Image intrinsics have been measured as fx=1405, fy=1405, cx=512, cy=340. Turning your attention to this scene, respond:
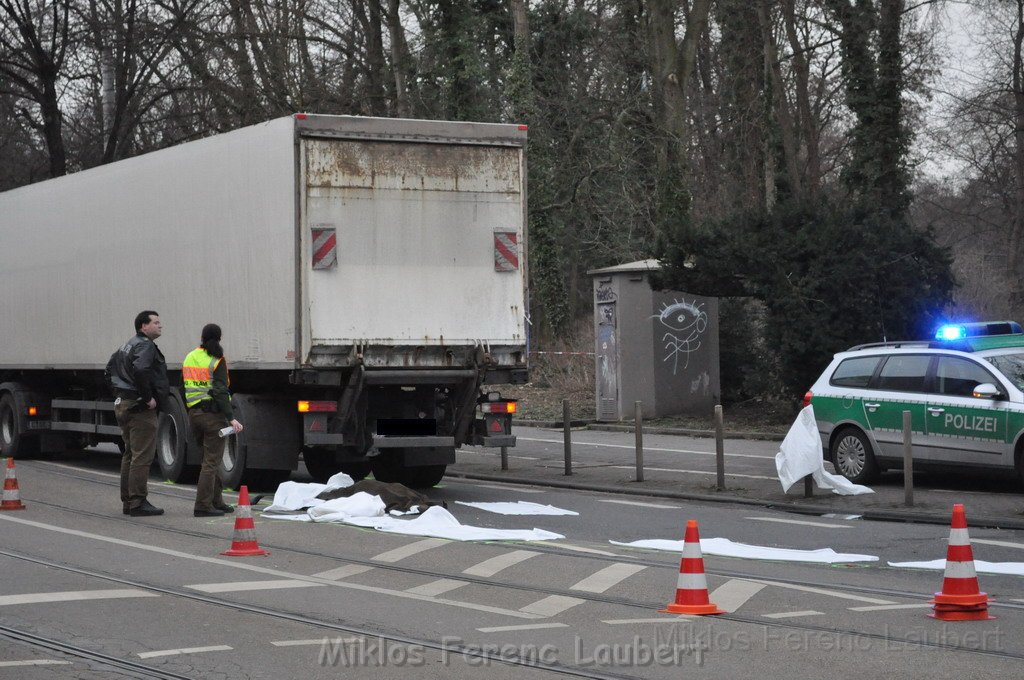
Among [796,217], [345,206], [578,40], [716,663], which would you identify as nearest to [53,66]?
[578,40]

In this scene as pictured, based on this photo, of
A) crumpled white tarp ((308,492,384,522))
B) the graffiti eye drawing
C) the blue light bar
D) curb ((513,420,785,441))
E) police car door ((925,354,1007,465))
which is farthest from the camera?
the graffiti eye drawing

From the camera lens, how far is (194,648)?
7.68m

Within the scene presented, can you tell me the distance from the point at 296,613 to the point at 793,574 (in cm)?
379

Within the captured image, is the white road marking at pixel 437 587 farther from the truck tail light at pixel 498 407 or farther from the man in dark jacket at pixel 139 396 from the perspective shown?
the truck tail light at pixel 498 407

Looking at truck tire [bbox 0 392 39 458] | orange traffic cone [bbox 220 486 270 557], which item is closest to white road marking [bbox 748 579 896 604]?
orange traffic cone [bbox 220 486 270 557]

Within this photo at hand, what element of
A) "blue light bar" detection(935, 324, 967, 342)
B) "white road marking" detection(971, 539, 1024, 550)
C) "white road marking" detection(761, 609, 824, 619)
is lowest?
"white road marking" detection(971, 539, 1024, 550)

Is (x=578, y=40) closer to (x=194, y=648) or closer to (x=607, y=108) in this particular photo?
(x=607, y=108)

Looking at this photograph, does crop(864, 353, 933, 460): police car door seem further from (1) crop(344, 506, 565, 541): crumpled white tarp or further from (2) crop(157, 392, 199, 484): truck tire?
(2) crop(157, 392, 199, 484): truck tire

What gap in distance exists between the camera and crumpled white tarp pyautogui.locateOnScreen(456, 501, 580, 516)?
14.3 metres

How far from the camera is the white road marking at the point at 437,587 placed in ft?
31.2

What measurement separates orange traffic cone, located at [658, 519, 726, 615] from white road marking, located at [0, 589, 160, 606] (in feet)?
11.4

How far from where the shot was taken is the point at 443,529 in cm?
1250

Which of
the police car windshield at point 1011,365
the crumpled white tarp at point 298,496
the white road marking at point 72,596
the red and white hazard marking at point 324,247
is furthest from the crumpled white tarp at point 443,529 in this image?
the police car windshield at point 1011,365

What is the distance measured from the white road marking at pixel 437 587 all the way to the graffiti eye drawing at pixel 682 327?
16262 millimetres
